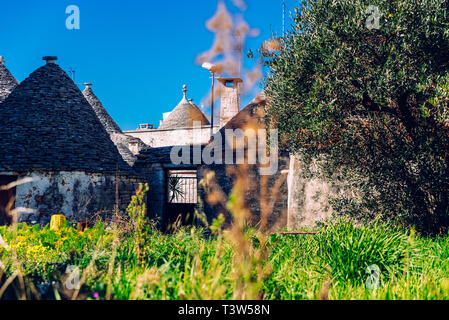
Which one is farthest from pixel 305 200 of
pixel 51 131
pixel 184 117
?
pixel 184 117

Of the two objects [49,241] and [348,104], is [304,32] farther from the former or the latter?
[49,241]

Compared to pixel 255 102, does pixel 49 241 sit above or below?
below

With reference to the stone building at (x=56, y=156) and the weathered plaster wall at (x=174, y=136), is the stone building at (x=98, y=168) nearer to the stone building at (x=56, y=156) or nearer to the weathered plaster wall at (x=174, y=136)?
the stone building at (x=56, y=156)

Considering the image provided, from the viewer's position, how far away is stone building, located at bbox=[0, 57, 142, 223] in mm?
10875

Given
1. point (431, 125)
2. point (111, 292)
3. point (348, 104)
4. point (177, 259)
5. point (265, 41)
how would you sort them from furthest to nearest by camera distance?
point (265, 41), point (348, 104), point (431, 125), point (177, 259), point (111, 292)

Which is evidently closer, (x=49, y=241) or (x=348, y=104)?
(x=49, y=241)

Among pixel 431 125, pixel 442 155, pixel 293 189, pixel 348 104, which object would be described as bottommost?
pixel 293 189

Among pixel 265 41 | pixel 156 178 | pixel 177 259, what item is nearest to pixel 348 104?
pixel 265 41

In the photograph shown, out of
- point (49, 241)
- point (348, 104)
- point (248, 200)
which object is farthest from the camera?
point (248, 200)

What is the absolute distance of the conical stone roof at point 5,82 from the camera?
15958mm

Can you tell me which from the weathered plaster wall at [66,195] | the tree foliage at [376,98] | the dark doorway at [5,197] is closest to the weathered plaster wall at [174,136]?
the weathered plaster wall at [66,195]

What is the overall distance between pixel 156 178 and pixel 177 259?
10.2 metres

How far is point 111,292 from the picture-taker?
3289 mm

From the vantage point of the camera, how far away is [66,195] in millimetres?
11211
